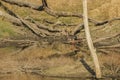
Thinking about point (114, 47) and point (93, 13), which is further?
point (93, 13)

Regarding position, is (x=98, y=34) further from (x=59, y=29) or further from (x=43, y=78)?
(x=43, y=78)

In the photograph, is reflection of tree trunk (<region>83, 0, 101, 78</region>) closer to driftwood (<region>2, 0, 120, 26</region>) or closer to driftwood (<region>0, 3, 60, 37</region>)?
driftwood (<region>0, 3, 60, 37</region>)

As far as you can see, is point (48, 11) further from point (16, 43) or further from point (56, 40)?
point (16, 43)

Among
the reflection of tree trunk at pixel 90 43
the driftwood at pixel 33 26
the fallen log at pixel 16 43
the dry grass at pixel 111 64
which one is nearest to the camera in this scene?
the reflection of tree trunk at pixel 90 43

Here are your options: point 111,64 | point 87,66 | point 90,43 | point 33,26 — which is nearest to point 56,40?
point 33,26

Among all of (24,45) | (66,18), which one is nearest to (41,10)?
(66,18)

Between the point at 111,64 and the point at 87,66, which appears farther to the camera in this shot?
the point at 87,66

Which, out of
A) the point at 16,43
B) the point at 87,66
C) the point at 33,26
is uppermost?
the point at 33,26

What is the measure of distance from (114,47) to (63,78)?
2735mm

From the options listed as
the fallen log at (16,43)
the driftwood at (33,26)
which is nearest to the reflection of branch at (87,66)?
the fallen log at (16,43)

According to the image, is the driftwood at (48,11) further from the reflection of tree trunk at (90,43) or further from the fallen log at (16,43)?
the reflection of tree trunk at (90,43)

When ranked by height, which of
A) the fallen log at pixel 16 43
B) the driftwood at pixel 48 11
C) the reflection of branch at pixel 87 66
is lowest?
the reflection of branch at pixel 87 66

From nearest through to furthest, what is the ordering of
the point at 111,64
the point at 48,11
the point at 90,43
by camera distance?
the point at 90,43
the point at 111,64
the point at 48,11

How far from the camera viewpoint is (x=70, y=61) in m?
9.85
